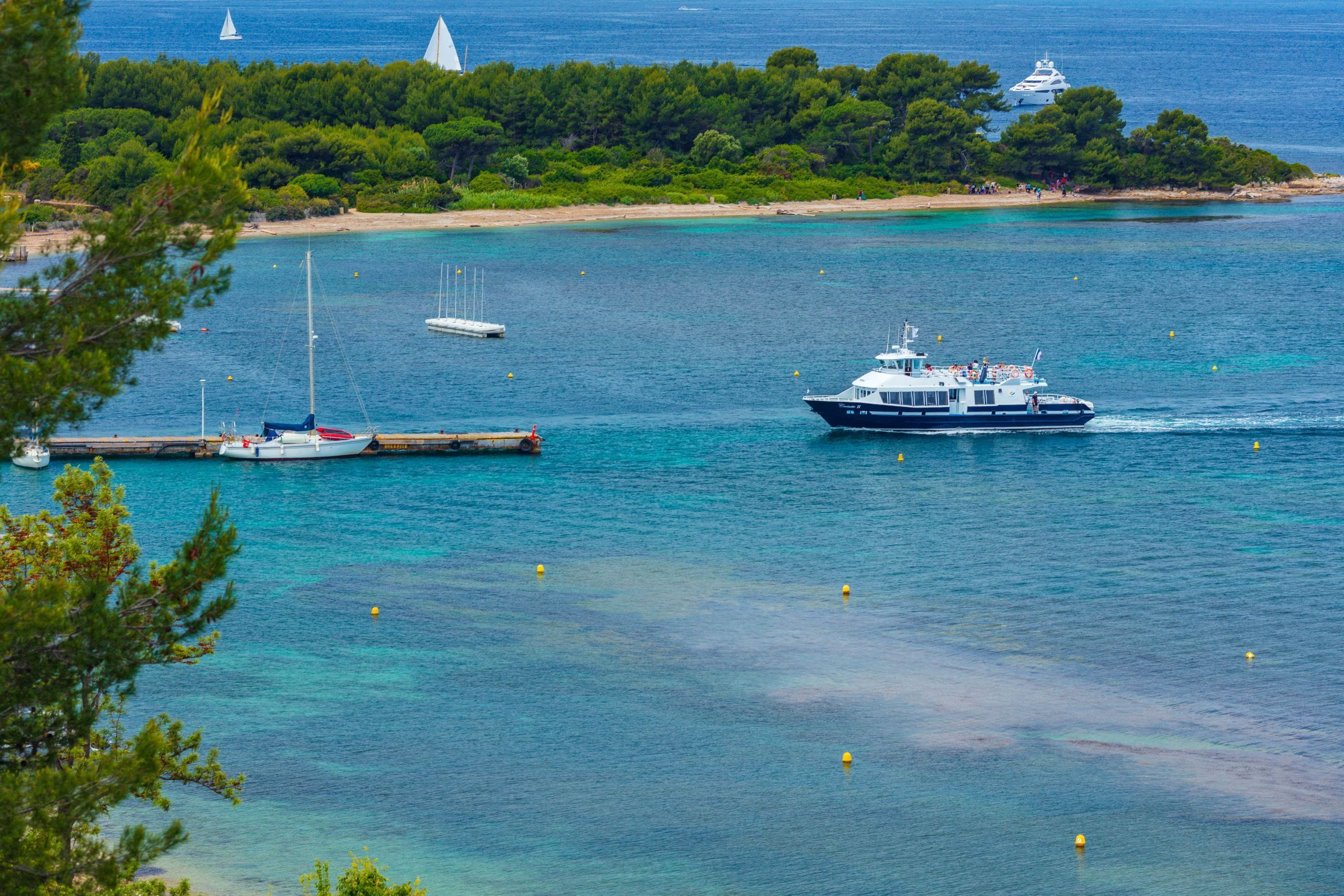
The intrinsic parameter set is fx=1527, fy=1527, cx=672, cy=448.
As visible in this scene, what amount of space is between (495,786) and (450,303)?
294ft

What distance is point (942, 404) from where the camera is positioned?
102 metres

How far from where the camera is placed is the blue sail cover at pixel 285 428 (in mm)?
95375

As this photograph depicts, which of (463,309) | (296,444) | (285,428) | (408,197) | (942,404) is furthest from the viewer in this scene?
(408,197)

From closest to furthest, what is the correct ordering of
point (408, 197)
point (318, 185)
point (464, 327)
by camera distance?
point (464, 327) < point (318, 185) < point (408, 197)

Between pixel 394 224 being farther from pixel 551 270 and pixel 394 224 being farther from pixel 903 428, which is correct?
pixel 903 428

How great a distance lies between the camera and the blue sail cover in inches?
3755

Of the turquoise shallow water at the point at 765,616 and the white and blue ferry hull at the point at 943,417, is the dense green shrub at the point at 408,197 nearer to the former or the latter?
the turquoise shallow water at the point at 765,616

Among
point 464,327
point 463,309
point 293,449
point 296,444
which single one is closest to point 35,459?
point 293,449

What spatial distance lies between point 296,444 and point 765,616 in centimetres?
3842

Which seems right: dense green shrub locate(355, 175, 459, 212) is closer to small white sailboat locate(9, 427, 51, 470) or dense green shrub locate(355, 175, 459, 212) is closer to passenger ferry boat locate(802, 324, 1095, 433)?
passenger ferry boat locate(802, 324, 1095, 433)

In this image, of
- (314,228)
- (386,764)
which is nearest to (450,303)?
(314,228)

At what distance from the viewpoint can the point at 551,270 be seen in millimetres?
155625

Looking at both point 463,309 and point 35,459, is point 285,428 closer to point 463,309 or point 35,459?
point 35,459

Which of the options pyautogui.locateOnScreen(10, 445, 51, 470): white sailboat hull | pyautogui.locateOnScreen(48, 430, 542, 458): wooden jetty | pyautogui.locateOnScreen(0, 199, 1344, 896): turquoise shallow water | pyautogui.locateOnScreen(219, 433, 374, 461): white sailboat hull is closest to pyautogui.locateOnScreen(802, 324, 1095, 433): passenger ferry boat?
pyautogui.locateOnScreen(0, 199, 1344, 896): turquoise shallow water
